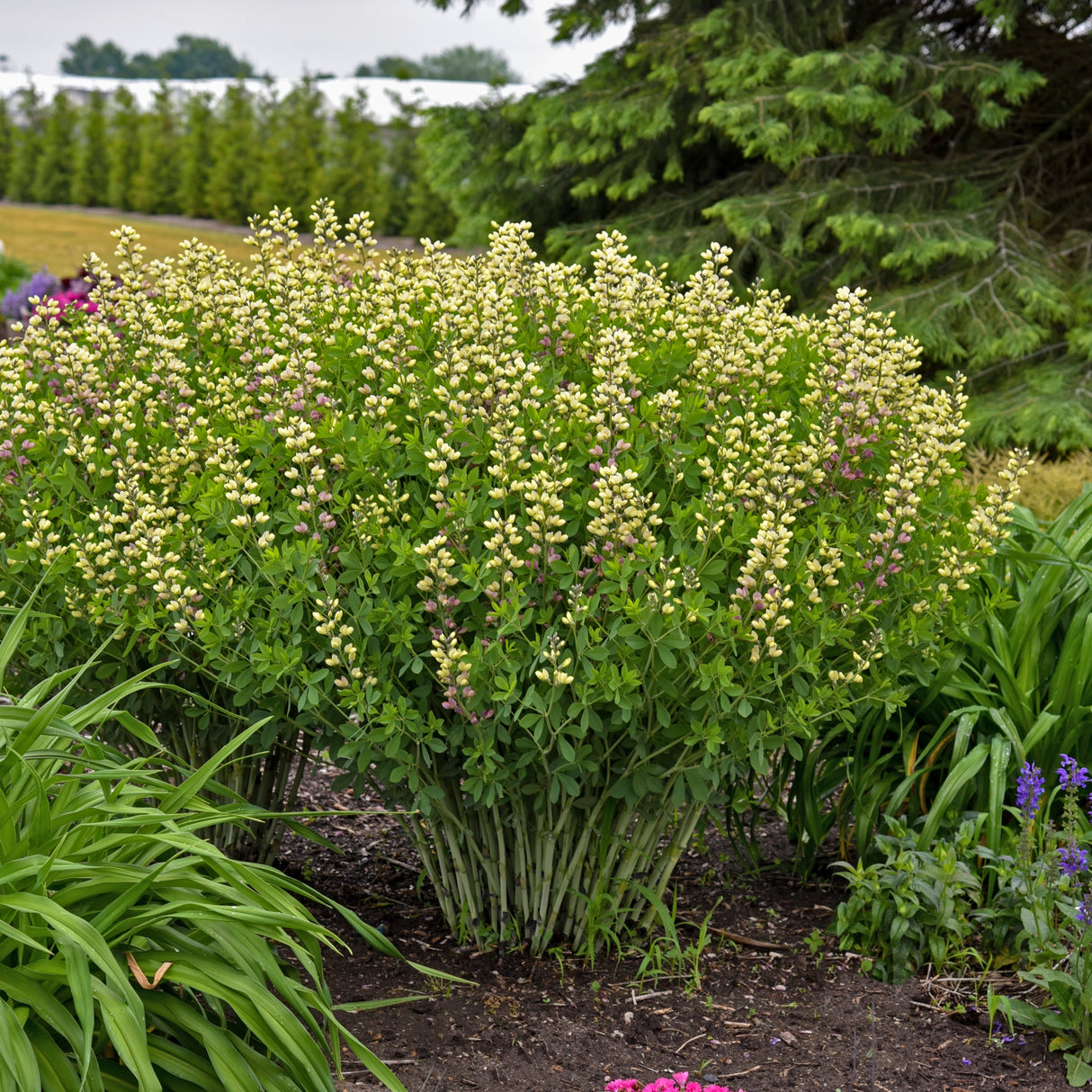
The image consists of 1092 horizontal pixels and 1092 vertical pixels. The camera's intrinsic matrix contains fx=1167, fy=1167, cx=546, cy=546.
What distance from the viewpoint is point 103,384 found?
3.18 metres

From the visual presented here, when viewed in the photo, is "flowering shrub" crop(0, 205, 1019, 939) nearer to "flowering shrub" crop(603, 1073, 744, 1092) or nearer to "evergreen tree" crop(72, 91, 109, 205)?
"flowering shrub" crop(603, 1073, 744, 1092)

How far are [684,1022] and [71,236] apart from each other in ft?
63.3

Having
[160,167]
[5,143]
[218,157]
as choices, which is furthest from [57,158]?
[218,157]

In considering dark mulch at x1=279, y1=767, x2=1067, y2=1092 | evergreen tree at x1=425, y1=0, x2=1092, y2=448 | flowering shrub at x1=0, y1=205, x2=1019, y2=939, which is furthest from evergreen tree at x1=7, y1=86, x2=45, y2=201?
dark mulch at x1=279, y1=767, x2=1067, y2=1092

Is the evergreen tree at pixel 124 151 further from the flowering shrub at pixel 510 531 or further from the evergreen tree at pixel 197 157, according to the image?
the flowering shrub at pixel 510 531

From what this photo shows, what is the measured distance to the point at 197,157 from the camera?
19766 millimetres

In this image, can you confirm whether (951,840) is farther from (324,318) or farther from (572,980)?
(324,318)

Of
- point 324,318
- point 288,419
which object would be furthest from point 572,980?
point 324,318

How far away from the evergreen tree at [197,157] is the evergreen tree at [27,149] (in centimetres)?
425

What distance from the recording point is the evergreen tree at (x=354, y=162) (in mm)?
17938

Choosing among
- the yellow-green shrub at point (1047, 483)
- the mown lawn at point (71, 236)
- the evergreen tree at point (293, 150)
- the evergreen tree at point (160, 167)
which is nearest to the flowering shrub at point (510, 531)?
the yellow-green shrub at point (1047, 483)

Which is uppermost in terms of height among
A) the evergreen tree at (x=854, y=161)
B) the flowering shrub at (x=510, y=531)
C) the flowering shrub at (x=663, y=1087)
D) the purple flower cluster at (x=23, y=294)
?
the evergreen tree at (x=854, y=161)

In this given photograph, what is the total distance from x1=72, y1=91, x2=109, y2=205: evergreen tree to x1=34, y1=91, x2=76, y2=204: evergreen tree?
12.6 inches

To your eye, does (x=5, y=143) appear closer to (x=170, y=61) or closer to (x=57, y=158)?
(x=57, y=158)
